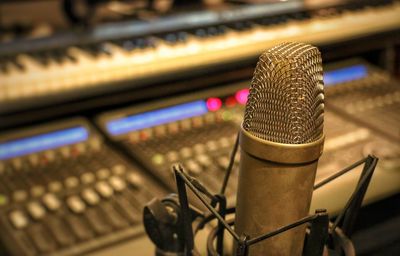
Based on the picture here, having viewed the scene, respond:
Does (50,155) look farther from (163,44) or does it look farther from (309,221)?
(309,221)

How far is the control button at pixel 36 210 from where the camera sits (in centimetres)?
97

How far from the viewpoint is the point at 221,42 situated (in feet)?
4.66

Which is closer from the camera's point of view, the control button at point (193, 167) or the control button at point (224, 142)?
the control button at point (193, 167)

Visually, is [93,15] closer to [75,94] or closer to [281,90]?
[75,94]

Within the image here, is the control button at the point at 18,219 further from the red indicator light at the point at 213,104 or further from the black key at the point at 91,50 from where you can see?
the red indicator light at the point at 213,104

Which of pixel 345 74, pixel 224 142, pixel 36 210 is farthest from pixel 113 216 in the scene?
pixel 345 74

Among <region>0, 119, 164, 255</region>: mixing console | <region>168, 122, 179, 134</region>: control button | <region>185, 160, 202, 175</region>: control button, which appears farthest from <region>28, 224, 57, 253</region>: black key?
<region>168, 122, 179, 134</region>: control button

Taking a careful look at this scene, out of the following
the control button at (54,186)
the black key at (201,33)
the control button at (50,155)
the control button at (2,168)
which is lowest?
the control button at (54,186)

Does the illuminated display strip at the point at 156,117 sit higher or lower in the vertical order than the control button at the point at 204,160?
higher

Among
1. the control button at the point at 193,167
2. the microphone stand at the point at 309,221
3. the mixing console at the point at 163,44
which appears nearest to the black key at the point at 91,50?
the mixing console at the point at 163,44

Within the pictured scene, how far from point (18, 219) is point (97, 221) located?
0.42 feet

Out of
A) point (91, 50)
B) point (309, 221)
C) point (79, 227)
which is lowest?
point (79, 227)

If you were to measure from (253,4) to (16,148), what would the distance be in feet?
3.16

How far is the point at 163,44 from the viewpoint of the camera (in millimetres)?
1377
